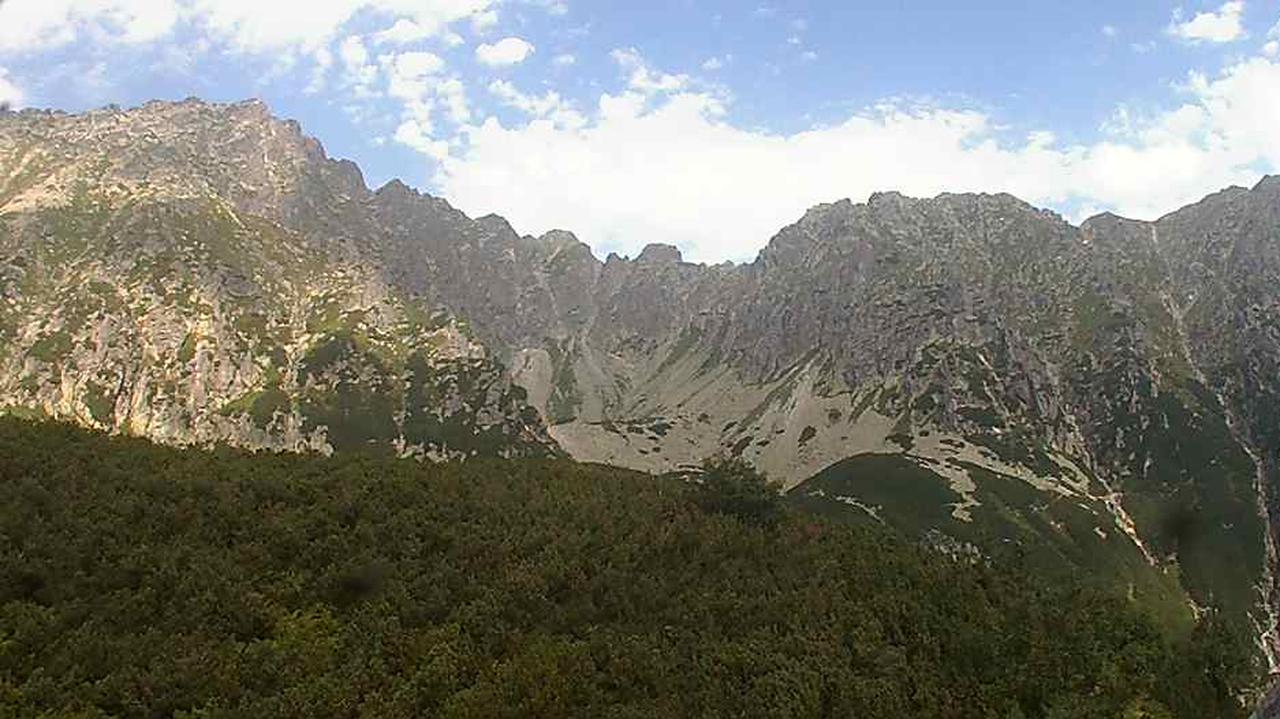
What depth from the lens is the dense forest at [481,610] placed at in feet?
144

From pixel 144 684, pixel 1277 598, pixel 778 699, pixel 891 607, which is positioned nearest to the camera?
pixel 144 684

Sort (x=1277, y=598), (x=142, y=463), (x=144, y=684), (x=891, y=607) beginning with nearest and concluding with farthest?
(x=144, y=684), (x=891, y=607), (x=142, y=463), (x=1277, y=598)

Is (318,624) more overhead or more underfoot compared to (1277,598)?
more overhead

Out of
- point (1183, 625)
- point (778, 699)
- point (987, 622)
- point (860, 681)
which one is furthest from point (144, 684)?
point (1183, 625)

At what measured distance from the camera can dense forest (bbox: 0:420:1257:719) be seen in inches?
1724

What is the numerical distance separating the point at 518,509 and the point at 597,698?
82.3ft

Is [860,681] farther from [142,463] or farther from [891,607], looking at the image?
[142,463]

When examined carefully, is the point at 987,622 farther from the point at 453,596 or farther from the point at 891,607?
the point at 453,596

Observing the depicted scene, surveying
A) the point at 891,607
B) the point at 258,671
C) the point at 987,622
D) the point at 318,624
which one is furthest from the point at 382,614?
the point at 987,622

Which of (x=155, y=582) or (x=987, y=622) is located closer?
(x=155, y=582)

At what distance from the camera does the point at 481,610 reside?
5234cm

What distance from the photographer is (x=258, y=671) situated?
143ft

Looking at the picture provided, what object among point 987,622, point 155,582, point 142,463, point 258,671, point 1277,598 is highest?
point 142,463

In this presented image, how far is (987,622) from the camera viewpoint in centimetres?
6531
